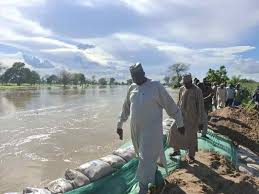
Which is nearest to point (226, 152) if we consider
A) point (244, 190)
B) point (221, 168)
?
point (221, 168)

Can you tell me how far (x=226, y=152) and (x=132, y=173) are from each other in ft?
9.41

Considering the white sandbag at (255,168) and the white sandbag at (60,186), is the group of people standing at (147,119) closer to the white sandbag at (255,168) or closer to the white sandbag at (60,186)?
the white sandbag at (60,186)

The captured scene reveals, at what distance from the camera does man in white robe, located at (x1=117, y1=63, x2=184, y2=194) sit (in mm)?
5379

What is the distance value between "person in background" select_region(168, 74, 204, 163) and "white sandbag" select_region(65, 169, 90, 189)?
1.92 metres

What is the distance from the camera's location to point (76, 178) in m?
5.88

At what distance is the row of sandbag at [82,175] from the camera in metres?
5.53

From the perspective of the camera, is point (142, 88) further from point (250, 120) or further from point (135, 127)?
point (250, 120)

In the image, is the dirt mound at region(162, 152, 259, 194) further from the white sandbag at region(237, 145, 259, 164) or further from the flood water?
the flood water

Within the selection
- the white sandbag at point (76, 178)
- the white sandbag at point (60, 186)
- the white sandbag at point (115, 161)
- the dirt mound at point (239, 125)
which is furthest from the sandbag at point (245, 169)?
the white sandbag at point (60, 186)

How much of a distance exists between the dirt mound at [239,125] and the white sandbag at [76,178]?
614 cm

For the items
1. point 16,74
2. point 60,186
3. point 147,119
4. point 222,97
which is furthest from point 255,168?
point 16,74

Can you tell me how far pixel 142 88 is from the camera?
217 inches

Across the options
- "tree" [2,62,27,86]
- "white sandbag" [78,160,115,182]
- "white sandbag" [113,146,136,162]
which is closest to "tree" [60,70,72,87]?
"tree" [2,62,27,86]

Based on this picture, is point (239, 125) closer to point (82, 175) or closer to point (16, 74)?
point (82, 175)
